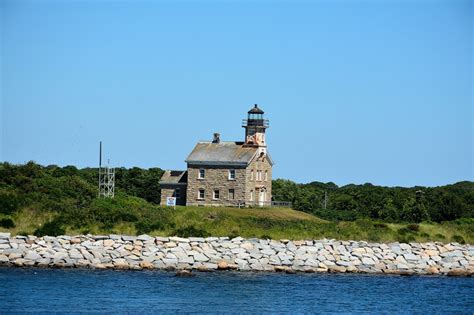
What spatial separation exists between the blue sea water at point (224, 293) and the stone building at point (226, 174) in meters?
20.1

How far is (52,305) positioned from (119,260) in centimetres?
1123

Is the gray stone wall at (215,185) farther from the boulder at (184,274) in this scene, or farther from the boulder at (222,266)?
the boulder at (184,274)

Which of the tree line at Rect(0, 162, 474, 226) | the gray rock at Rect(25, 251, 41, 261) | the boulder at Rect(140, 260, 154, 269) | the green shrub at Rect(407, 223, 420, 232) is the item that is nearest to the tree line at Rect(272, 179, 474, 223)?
the tree line at Rect(0, 162, 474, 226)

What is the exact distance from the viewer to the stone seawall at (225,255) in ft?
144

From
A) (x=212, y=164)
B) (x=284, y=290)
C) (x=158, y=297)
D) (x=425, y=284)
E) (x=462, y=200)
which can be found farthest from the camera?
(x=462, y=200)

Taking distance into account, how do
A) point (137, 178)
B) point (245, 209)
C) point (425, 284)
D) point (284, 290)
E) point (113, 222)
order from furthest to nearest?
point (137, 178) < point (245, 209) < point (113, 222) < point (425, 284) < point (284, 290)

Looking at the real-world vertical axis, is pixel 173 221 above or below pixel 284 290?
above

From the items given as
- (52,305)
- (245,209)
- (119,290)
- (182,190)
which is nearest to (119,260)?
(119,290)

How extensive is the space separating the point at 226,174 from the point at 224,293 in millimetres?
26935

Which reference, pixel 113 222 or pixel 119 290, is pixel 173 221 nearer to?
pixel 113 222

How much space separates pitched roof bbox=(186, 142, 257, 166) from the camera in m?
63.9

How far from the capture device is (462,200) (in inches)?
2697

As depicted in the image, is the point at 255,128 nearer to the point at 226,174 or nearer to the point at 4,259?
the point at 226,174

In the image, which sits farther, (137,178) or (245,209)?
(137,178)
